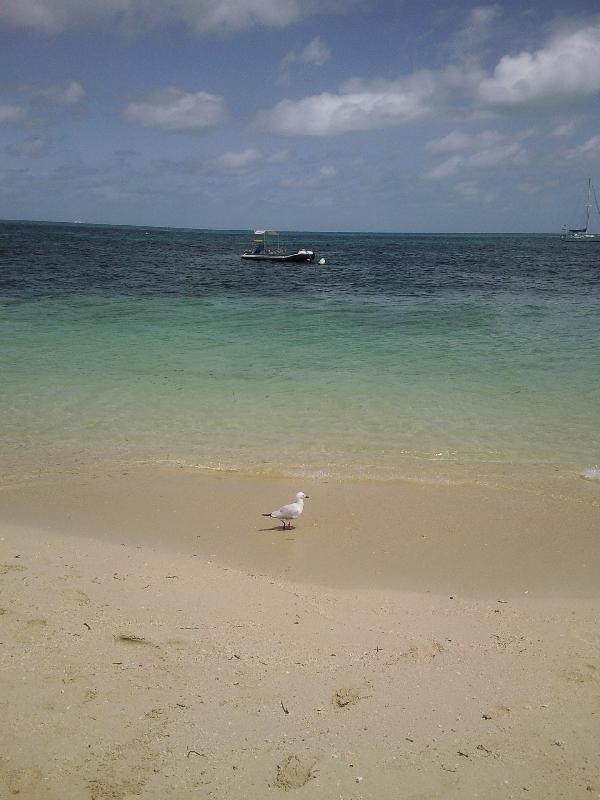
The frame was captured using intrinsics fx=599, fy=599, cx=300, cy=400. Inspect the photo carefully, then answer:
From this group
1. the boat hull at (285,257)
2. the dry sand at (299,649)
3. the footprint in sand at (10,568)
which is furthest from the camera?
the boat hull at (285,257)

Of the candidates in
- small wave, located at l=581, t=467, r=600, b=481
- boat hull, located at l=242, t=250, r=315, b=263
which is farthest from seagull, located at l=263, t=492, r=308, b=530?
boat hull, located at l=242, t=250, r=315, b=263

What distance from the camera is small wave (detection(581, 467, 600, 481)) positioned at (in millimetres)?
8367

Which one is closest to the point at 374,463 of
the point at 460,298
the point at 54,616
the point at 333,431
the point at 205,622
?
the point at 333,431

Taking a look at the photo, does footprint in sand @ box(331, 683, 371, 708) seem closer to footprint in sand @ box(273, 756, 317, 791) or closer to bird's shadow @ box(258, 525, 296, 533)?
footprint in sand @ box(273, 756, 317, 791)

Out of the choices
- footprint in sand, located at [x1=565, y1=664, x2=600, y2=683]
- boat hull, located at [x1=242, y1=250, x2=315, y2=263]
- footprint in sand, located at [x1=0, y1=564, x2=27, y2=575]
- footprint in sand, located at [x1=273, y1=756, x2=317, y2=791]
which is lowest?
footprint in sand, located at [x1=273, y1=756, x2=317, y2=791]

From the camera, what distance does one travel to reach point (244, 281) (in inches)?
1404

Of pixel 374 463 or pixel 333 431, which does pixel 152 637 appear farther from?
pixel 333 431

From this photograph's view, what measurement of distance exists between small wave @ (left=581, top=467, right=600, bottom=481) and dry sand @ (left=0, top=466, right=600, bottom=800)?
899mm

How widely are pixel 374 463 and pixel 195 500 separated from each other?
2.75m

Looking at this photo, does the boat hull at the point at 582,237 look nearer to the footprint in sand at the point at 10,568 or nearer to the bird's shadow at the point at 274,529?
the bird's shadow at the point at 274,529

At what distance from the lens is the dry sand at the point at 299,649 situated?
11.7ft

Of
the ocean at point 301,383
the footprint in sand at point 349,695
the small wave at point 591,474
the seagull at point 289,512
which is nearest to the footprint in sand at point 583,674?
the footprint in sand at point 349,695

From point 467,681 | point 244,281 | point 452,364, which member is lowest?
point 467,681

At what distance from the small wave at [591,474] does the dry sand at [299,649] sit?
0.90 metres
